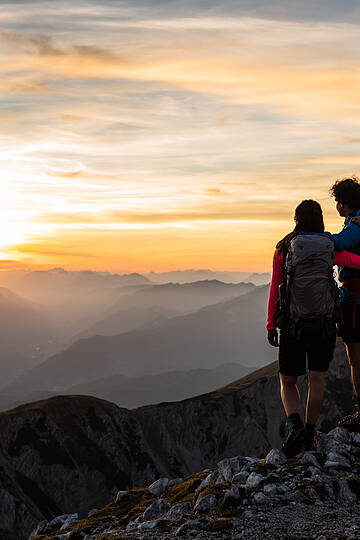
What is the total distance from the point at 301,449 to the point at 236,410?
427 ft

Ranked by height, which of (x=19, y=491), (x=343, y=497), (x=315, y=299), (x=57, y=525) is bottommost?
→ (x=19, y=491)

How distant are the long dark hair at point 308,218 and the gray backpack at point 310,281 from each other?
11.1 inches

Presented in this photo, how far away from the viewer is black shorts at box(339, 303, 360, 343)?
38.3 feet

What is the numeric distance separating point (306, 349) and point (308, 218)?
9.47 ft

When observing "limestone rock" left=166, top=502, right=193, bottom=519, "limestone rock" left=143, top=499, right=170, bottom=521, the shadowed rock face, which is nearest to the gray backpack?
"limestone rock" left=166, top=502, right=193, bottom=519

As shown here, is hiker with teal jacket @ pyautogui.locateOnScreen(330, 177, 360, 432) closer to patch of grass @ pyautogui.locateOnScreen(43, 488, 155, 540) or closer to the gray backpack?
the gray backpack

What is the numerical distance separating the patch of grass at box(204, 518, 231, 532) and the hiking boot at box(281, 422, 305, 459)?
2.82 m

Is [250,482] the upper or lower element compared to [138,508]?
upper

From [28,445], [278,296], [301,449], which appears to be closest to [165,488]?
[301,449]

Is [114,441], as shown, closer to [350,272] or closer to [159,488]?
[159,488]

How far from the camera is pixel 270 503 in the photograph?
10141 millimetres

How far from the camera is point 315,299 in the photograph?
1060cm

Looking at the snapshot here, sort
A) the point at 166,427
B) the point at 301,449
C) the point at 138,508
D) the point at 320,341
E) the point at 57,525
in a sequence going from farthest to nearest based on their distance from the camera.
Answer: the point at 166,427, the point at 57,525, the point at 138,508, the point at 301,449, the point at 320,341

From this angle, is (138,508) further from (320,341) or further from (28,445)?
(28,445)
